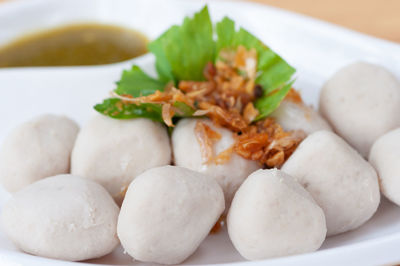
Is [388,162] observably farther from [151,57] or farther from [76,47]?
[76,47]

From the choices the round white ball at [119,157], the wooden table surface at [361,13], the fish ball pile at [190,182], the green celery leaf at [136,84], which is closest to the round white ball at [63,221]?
the fish ball pile at [190,182]

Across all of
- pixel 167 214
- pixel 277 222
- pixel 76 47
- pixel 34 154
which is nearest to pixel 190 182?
pixel 167 214

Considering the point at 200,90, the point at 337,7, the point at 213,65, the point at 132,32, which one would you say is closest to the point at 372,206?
the point at 200,90

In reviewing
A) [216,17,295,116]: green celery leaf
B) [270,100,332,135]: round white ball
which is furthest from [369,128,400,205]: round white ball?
[216,17,295,116]: green celery leaf

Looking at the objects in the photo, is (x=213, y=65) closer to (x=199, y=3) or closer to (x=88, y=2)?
(x=199, y=3)

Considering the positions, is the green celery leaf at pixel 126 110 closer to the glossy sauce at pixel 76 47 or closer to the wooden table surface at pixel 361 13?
the glossy sauce at pixel 76 47
